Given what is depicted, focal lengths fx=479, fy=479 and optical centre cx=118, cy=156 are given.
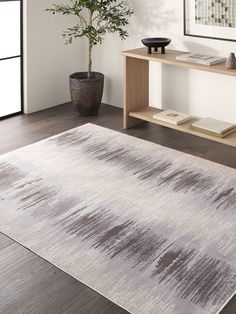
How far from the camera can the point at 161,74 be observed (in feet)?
13.2

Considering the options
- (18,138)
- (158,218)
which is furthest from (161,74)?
(158,218)

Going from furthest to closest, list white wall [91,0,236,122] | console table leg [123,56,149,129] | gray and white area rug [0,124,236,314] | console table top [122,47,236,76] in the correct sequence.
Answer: console table leg [123,56,149,129] < white wall [91,0,236,122] < console table top [122,47,236,76] < gray and white area rug [0,124,236,314]

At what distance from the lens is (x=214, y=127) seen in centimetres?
338

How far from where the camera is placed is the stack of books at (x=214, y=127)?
3.31 m

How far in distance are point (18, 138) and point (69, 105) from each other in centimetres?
97

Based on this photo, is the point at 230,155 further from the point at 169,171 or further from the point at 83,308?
the point at 83,308

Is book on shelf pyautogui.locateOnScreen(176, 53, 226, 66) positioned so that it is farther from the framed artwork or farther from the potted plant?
the potted plant

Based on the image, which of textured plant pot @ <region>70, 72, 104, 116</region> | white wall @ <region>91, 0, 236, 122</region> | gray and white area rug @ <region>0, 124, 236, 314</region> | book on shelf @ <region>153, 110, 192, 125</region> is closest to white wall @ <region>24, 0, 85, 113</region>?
textured plant pot @ <region>70, 72, 104, 116</region>

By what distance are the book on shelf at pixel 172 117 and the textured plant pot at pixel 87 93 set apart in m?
0.69

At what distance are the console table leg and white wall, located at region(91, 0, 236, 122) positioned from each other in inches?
7.0

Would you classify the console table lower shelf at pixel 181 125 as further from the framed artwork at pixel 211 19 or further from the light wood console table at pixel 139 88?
the framed artwork at pixel 211 19

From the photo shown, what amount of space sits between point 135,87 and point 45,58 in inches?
37.6

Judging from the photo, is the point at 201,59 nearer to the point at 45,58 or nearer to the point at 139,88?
the point at 139,88

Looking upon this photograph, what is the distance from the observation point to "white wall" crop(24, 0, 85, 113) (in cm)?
409
